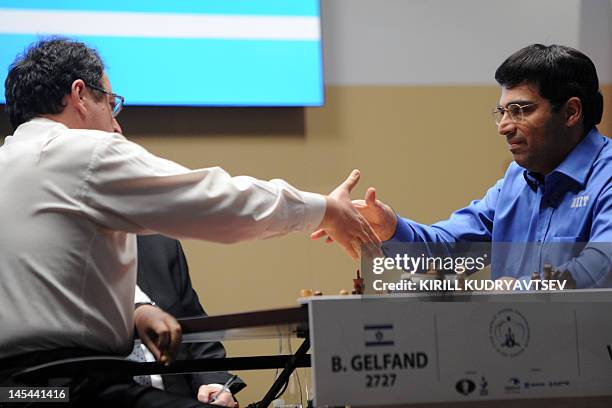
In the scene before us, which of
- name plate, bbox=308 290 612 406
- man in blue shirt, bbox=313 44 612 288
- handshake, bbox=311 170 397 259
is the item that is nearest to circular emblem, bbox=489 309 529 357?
name plate, bbox=308 290 612 406

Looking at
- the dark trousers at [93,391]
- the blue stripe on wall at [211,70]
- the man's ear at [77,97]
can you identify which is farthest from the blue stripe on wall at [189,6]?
the dark trousers at [93,391]

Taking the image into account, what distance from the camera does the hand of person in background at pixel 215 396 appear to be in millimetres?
2559

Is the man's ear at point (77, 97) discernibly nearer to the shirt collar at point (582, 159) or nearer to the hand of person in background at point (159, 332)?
the hand of person in background at point (159, 332)

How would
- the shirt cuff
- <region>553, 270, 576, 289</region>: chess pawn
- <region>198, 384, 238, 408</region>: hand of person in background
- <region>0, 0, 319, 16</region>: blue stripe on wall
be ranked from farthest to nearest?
<region>0, 0, 319, 16</region>: blue stripe on wall
<region>198, 384, 238, 408</region>: hand of person in background
the shirt cuff
<region>553, 270, 576, 289</region>: chess pawn

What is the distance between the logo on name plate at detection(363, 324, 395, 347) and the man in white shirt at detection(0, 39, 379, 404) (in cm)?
40

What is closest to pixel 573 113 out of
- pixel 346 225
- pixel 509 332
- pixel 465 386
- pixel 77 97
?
pixel 346 225

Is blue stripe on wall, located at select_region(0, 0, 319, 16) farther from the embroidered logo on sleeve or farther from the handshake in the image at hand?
the handshake

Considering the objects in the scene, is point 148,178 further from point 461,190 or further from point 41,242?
point 461,190

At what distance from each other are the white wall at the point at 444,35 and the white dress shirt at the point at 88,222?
7.23 feet

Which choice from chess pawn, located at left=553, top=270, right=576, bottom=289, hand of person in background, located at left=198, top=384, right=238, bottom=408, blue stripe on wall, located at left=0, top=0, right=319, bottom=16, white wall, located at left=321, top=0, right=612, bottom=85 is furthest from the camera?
white wall, located at left=321, top=0, right=612, bottom=85

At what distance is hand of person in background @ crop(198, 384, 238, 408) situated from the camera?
8.39ft

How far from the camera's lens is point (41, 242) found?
1769 mm

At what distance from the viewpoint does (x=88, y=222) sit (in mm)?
1772

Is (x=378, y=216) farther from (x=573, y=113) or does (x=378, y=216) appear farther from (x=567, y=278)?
(x=567, y=278)
